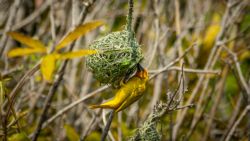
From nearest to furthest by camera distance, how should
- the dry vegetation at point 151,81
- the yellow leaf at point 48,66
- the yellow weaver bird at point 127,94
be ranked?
the yellow weaver bird at point 127,94, the yellow leaf at point 48,66, the dry vegetation at point 151,81

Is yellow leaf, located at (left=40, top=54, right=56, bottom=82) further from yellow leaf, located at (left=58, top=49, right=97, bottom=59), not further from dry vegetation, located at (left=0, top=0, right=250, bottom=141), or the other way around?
dry vegetation, located at (left=0, top=0, right=250, bottom=141)

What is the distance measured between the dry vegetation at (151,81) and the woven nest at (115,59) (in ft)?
1.10

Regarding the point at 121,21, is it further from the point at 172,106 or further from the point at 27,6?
the point at 172,106

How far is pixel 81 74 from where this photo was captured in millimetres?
2963

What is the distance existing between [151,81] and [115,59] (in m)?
1.53

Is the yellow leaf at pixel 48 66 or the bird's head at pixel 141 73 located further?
the yellow leaf at pixel 48 66

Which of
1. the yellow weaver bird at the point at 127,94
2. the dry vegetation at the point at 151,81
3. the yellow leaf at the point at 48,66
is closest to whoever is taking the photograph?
the yellow weaver bird at the point at 127,94

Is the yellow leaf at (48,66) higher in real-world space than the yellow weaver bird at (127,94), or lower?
higher

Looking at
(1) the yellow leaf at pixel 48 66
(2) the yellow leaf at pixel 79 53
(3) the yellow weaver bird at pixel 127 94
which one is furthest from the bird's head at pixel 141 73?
(1) the yellow leaf at pixel 48 66

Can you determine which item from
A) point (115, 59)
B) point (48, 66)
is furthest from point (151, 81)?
point (115, 59)

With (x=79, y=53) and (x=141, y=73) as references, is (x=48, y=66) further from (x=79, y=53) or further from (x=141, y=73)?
(x=141, y=73)

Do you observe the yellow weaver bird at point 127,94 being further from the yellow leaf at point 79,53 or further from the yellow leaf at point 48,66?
the yellow leaf at point 48,66

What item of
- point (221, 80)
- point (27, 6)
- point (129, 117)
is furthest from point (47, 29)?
point (221, 80)

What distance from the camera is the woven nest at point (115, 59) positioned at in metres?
1.30
